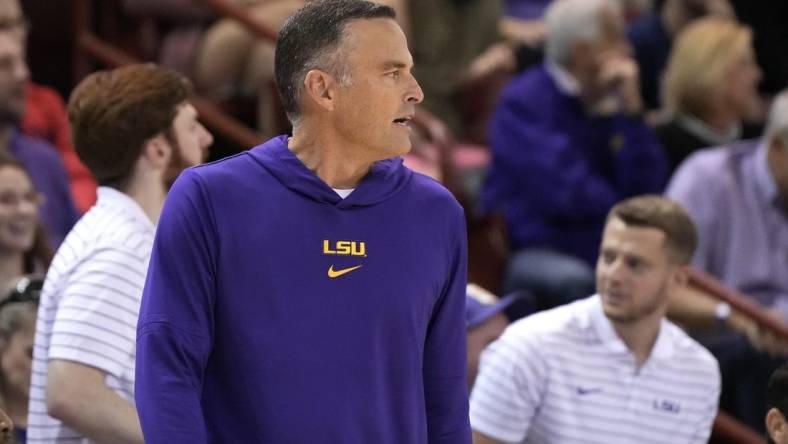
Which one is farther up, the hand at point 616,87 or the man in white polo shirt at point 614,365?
the hand at point 616,87

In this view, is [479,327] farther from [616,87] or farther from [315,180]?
[616,87]

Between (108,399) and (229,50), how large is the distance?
3469 mm

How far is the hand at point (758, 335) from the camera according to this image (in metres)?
5.13

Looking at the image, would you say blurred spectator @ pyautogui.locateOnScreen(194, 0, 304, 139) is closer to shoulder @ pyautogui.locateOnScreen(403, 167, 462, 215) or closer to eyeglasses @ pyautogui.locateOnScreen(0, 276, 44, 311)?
eyeglasses @ pyautogui.locateOnScreen(0, 276, 44, 311)

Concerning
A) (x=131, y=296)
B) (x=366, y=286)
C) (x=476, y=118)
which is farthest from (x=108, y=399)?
(x=476, y=118)

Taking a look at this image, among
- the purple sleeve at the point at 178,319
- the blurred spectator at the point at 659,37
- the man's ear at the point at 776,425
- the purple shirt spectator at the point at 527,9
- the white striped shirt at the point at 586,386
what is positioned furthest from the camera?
the purple shirt spectator at the point at 527,9

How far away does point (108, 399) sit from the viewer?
2.89m

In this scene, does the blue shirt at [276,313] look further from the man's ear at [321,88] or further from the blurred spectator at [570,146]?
the blurred spectator at [570,146]

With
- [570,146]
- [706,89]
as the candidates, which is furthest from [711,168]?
[570,146]

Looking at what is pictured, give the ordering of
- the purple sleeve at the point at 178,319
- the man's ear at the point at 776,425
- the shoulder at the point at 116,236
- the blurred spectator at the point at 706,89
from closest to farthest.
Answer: the purple sleeve at the point at 178,319
the shoulder at the point at 116,236
the man's ear at the point at 776,425
the blurred spectator at the point at 706,89

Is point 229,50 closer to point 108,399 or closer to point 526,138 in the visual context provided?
point 526,138

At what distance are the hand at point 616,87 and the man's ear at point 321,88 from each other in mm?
3331

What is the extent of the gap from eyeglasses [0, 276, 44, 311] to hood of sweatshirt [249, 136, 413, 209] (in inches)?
63.1

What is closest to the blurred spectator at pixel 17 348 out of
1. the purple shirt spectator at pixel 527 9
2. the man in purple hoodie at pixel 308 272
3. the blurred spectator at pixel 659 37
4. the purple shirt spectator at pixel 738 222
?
the man in purple hoodie at pixel 308 272
